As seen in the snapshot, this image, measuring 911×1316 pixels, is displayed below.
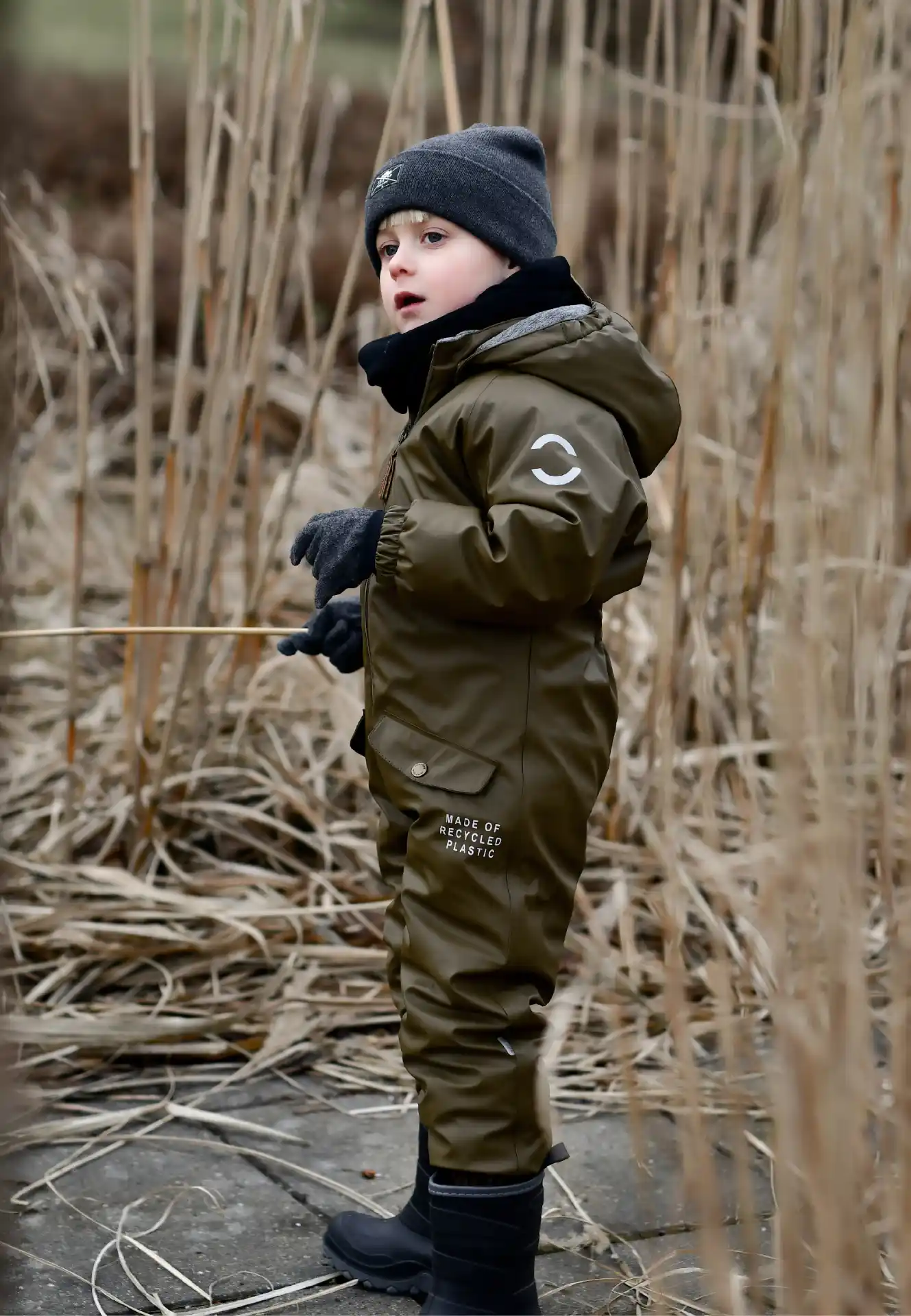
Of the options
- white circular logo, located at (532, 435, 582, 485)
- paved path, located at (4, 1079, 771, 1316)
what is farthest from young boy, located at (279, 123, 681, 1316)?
paved path, located at (4, 1079, 771, 1316)

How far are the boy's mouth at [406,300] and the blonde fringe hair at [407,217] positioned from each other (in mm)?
55

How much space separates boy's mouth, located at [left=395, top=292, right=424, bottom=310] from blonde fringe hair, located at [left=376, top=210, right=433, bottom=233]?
55mm

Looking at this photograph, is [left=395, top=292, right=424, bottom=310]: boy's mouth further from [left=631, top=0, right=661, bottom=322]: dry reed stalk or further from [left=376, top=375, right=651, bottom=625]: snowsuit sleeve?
[left=631, top=0, right=661, bottom=322]: dry reed stalk

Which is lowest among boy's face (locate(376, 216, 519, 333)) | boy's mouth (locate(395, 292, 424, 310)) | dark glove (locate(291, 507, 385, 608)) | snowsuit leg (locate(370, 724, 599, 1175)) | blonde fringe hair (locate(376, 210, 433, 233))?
snowsuit leg (locate(370, 724, 599, 1175))

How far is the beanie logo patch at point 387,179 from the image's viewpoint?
1.19 m

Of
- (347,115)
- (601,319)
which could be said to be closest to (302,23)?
(601,319)

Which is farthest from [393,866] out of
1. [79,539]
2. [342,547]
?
[79,539]

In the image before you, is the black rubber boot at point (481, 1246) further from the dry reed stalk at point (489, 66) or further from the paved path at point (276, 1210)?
the dry reed stalk at point (489, 66)

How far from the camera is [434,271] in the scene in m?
1.18

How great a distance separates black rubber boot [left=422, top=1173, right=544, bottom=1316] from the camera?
3.71 feet

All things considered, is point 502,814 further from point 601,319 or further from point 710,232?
point 710,232

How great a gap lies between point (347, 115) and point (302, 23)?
4947 millimetres

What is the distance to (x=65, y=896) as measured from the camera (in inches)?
72.4

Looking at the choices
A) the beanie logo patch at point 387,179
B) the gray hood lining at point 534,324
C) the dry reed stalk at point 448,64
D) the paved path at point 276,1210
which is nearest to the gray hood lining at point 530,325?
the gray hood lining at point 534,324
